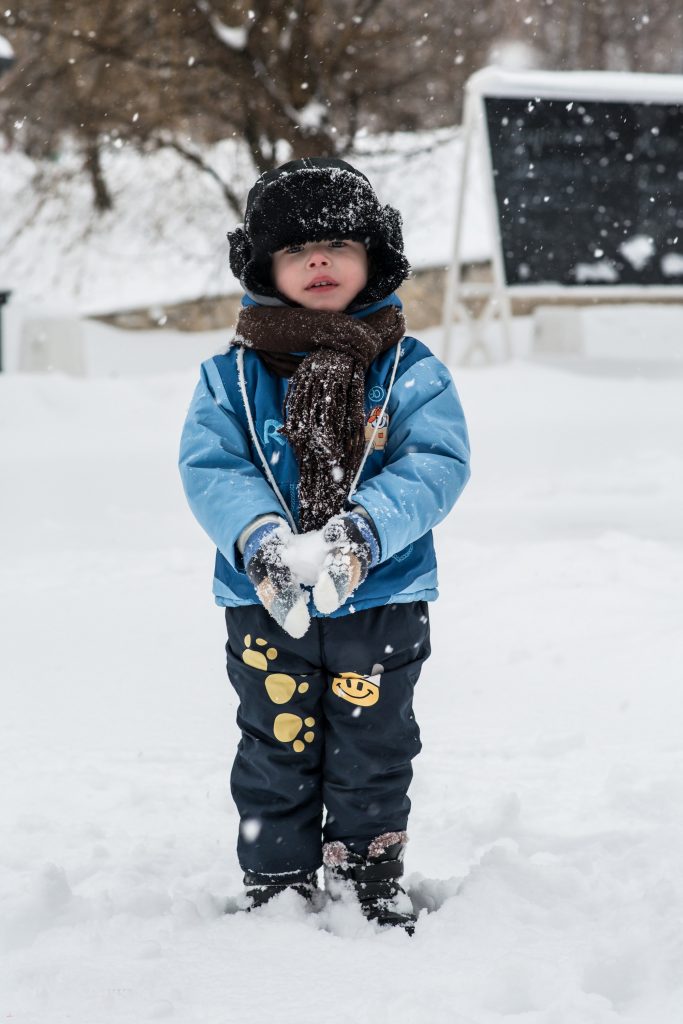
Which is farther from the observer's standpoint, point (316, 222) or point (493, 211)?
point (493, 211)

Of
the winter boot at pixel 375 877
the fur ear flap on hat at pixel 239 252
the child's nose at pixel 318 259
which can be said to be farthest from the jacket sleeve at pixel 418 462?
the winter boot at pixel 375 877

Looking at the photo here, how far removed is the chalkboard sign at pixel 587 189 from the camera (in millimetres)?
9039

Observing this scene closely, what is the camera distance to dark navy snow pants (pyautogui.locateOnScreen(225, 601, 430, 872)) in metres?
2.17

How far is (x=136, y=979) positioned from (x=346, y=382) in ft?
3.70

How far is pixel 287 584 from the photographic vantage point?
1.95 m

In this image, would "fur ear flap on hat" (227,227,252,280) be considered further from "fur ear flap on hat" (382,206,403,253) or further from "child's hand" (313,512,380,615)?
"child's hand" (313,512,380,615)

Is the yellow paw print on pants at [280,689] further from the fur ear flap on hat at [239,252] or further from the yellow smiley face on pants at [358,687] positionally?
the fur ear flap on hat at [239,252]

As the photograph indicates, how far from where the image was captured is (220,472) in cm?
212

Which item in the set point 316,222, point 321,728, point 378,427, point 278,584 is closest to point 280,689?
point 321,728

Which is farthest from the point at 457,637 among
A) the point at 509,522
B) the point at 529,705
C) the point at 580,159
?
the point at 580,159

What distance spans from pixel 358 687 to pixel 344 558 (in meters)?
0.37

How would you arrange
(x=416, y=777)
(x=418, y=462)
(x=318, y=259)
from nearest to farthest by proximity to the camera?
(x=418, y=462), (x=318, y=259), (x=416, y=777)

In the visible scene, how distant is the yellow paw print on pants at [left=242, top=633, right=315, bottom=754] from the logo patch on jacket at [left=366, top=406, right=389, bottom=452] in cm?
44

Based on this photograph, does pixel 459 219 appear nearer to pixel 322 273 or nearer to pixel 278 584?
pixel 322 273
